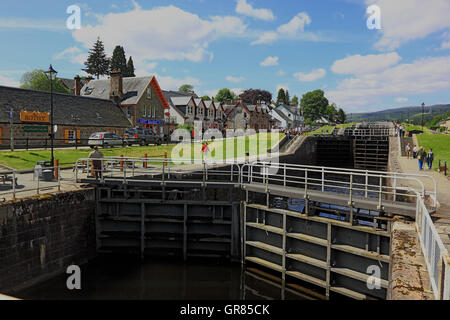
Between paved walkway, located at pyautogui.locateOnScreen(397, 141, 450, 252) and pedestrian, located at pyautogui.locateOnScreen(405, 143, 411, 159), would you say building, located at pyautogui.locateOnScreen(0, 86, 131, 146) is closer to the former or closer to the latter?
paved walkway, located at pyautogui.locateOnScreen(397, 141, 450, 252)

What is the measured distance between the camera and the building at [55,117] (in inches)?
1297

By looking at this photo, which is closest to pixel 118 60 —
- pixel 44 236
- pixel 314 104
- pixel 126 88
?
pixel 126 88

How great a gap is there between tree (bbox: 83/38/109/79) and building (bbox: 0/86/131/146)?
Answer: 65221 millimetres

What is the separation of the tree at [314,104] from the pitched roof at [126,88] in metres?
99.4

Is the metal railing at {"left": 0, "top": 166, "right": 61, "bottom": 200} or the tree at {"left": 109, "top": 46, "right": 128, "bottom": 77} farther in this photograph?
the tree at {"left": 109, "top": 46, "right": 128, "bottom": 77}

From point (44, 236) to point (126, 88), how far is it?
137 feet

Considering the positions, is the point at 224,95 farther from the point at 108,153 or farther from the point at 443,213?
the point at 443,213

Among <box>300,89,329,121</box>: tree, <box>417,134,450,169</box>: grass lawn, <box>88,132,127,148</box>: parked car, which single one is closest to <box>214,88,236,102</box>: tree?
<box>300,89,329,121</box>: tree

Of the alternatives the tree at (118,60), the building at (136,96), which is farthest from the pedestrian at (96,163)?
the tree at (118,60)

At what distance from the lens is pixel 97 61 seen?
10444 cm

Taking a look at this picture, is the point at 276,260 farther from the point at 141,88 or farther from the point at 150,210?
the point at 141,88

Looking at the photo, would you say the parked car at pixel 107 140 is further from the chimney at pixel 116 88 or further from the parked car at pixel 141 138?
the chimney at pixel 116 88

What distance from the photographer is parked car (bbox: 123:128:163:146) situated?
35.7m
